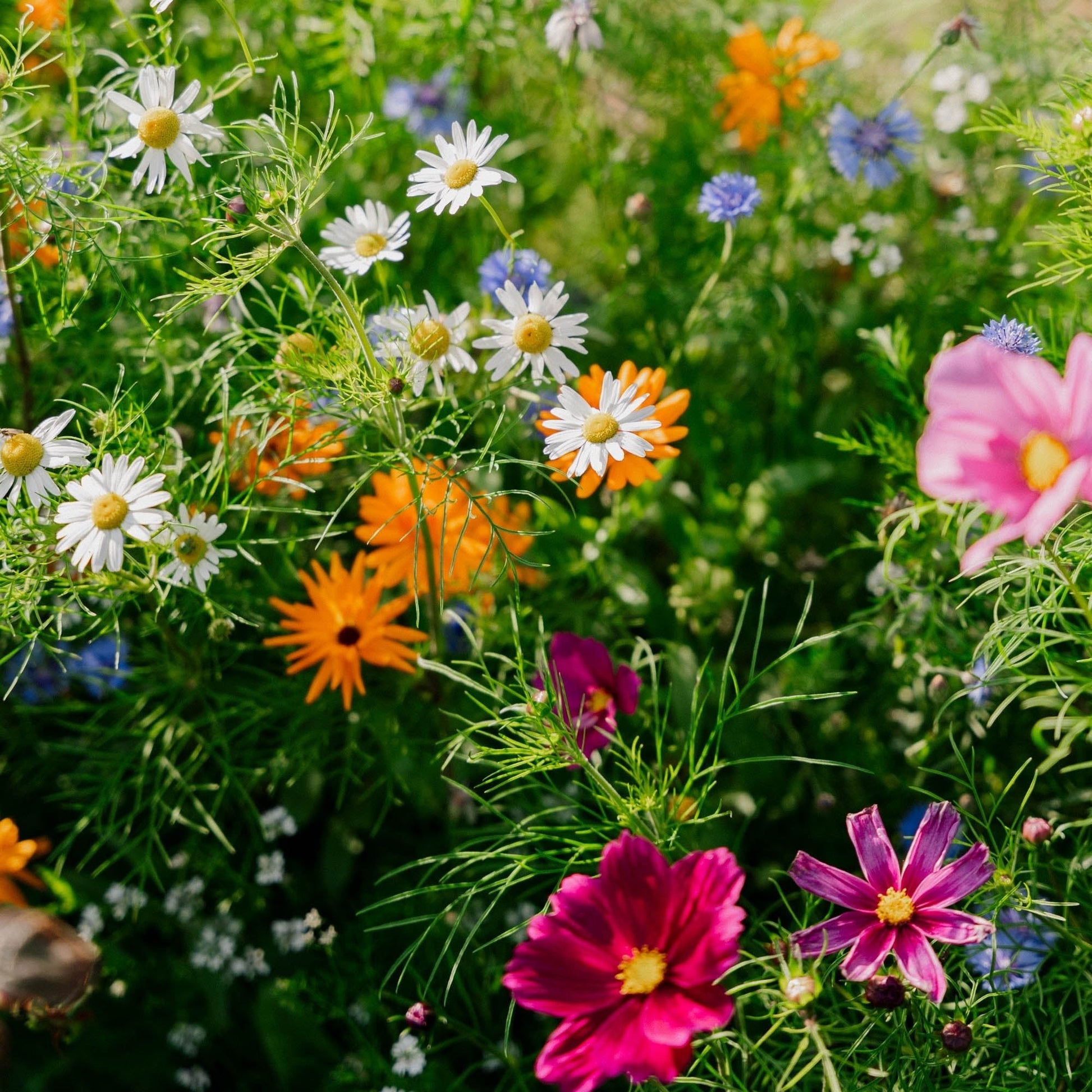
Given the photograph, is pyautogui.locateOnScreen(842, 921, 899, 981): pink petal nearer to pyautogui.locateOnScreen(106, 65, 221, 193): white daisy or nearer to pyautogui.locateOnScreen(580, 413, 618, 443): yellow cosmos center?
pyautogui.locateOnScreen(580, 413, 618, 443): yellow cosmos center

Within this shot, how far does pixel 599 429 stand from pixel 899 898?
375mm

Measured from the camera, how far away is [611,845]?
0.63 m

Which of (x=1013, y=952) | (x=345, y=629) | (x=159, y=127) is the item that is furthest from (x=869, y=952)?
(x=159, y=127)

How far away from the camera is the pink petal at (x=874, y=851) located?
69 cm

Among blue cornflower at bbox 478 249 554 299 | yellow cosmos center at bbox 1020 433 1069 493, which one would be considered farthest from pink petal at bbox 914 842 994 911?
blue cornflower at bbox 478 249 554 299

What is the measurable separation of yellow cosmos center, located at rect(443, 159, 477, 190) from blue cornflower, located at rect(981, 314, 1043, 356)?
400 mm

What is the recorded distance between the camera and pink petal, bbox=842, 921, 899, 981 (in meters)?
0.64

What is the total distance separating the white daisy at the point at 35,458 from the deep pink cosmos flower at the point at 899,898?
59cm

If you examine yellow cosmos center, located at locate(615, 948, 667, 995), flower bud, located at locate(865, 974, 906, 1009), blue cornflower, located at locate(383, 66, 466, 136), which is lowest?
flower bud, located at locate(865, 974, 906, 1009)

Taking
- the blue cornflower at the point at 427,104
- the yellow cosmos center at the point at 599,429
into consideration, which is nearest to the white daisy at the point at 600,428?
the yellow cosmos center at the point at 599,429

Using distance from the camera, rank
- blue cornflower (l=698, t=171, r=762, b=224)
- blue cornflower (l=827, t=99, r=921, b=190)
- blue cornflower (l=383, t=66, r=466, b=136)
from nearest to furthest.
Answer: blue cornflower (l=698, t=171, r=762, b=224) → blue cornflower (l=827, t=99, r=921, b=190) → blue cornflower (l=383, t=66, r=466, b=136)

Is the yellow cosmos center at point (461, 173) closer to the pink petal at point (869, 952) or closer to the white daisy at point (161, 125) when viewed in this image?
the white daisy at point (161, 125)

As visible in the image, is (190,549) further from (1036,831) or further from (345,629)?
(1036,831)

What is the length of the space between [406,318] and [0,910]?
0.55 metres
